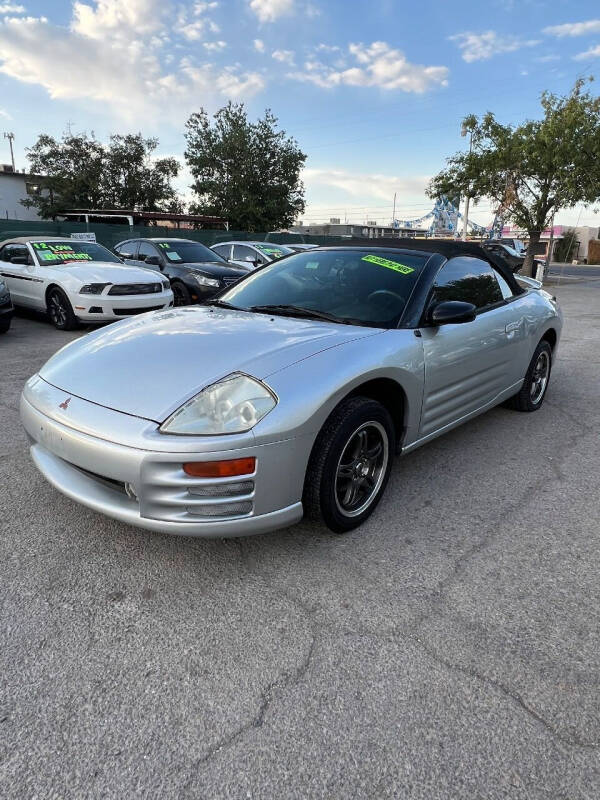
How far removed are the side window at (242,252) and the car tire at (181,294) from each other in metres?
3.16

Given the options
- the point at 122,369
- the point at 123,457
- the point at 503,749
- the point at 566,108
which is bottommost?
the point at 503,749

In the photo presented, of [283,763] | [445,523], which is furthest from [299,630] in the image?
[445,523]

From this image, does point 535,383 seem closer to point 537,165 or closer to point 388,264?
point 388,264

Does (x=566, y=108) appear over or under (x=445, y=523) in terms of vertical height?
over

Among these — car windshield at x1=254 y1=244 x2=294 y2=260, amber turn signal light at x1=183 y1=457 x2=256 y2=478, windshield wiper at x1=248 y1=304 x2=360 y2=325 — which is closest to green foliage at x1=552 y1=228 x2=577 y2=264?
car windshield at x1=254 y1=244 x2=294 y2=260

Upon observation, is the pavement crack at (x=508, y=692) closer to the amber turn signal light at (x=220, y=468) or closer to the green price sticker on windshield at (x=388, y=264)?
the amber turn signal light at (x=220, y=468)

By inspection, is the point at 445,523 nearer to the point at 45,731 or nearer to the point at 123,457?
the point at 123,457

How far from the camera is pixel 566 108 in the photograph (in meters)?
20.9

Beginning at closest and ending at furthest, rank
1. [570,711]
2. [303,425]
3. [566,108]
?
[570,711] < [303,425] < [566,108]

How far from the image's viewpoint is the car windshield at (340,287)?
121 inches

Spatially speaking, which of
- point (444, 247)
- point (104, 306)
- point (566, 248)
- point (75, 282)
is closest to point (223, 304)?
point (444, 247)

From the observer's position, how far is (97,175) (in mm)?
32375

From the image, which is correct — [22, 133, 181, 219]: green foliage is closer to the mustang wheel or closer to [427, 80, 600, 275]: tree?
[427, 80, 600, 275]: tree

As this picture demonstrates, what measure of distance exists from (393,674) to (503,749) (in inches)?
15.6
